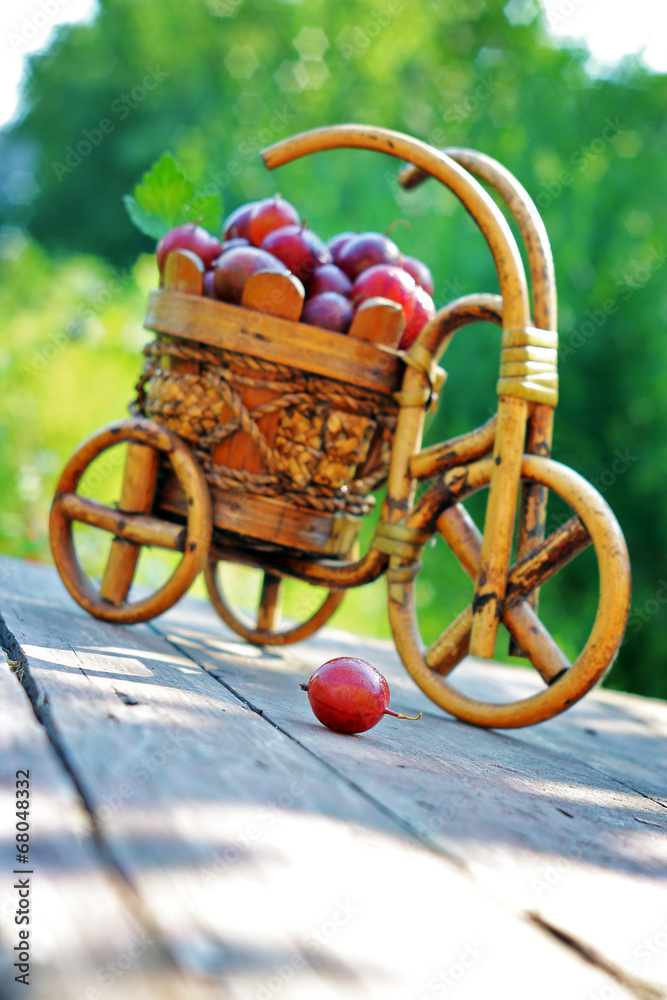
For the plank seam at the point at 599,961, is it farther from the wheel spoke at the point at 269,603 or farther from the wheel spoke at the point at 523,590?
the wheel spoke at the point at 269,603

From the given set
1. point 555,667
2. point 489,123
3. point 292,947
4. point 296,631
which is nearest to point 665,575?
point 296,631

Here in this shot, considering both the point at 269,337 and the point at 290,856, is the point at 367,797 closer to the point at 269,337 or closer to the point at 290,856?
the point at 290,856

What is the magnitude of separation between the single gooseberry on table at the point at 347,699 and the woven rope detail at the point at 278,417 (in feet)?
1.57

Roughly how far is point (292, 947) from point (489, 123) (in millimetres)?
6364

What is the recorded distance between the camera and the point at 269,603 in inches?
77.1

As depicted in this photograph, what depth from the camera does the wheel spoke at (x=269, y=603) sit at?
1.96 meters

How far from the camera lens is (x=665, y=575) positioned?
416 cm

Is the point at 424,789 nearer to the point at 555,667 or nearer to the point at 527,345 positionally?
the point at 555,667
